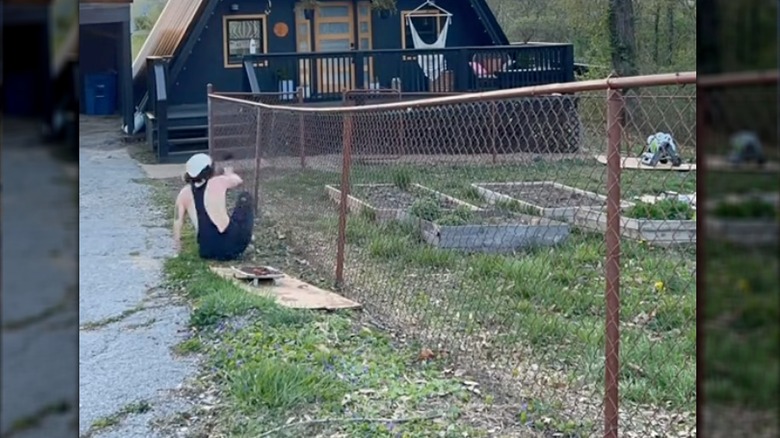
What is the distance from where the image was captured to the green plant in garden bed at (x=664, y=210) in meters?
4.98

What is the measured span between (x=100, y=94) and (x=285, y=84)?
3.01 metres

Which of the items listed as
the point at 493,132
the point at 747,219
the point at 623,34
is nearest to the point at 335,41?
the point at 493,132

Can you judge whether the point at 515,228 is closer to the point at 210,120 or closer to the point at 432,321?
the point at 432,321

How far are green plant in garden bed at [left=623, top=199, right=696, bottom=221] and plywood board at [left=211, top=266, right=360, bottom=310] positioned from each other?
1576 millimetres

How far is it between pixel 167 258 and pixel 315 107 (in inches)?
63.5

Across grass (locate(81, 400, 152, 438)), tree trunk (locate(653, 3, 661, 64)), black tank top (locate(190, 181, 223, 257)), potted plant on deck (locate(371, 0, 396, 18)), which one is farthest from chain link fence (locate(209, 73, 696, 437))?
grass (locate(81, 400, 152, 438))

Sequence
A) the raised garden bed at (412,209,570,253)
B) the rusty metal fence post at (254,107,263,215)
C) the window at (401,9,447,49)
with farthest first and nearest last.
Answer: the rusty metal fence post at (254,107,263,215) < the raised garden bed at (412,209,570,253) < the window at (401,9,447,49)

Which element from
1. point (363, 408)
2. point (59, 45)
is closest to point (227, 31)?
point (363, 408)

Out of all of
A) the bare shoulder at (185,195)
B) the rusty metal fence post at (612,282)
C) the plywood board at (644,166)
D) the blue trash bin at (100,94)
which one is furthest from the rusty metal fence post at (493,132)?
the blue trash bin at (100,94)

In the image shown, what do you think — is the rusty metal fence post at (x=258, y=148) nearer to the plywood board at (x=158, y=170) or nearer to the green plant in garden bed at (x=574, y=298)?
the green plant in garden bed at (x=574, y=298)

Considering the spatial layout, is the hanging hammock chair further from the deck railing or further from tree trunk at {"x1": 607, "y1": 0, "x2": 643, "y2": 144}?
tree trunk at {"x1": 607, "y1": 0, "x2": 643, "y2": 144}

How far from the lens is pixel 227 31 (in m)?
4.02

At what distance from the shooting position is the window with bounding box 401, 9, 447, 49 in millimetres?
4430

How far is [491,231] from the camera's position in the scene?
5.46 meters
